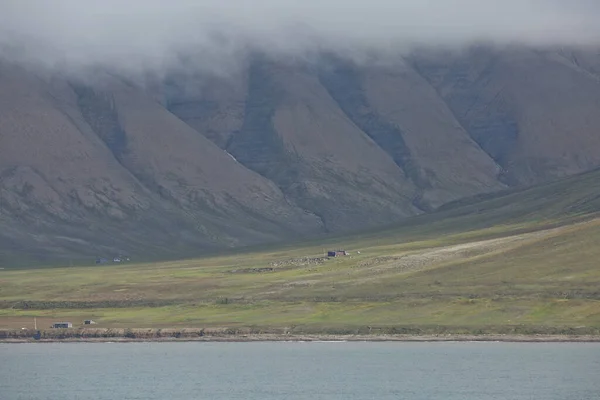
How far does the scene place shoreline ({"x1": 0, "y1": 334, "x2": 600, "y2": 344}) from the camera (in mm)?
159875

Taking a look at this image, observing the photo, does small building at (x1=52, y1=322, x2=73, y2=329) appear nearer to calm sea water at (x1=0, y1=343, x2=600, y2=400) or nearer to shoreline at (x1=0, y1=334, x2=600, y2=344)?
shoreline at (x1=0, y1=334, x2=600, y2=344)

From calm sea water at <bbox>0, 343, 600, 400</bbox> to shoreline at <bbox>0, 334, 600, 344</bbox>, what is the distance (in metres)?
3.59

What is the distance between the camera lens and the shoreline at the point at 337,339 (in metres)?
160

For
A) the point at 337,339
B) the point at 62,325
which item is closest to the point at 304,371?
the point at 337,339

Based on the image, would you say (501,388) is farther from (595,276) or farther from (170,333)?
(595,276)

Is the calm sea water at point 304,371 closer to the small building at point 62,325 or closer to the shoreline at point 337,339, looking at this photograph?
the shoreline at point 337,339

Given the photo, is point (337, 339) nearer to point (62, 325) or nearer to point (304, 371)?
point (62, 325)

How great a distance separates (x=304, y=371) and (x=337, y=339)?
3429cm

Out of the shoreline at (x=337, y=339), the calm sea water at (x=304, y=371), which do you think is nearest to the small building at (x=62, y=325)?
the shoreline at (x=337, y=339)

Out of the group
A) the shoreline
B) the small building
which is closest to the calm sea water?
the shoreline

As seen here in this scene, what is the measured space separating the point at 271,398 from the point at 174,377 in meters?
19.6

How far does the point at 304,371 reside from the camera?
13288 centimetres

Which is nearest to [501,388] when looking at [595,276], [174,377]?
[174,377]

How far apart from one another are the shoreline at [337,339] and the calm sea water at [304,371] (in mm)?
3588
